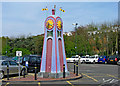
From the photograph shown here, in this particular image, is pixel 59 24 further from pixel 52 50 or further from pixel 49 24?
pixel 52 50

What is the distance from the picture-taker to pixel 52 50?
15625mm

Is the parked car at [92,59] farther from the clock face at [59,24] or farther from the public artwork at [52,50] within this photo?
the clock face at [59,24]

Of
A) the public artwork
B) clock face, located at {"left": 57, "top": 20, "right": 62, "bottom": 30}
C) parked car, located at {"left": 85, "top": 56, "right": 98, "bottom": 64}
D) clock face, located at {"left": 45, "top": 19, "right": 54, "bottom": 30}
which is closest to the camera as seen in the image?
the public artwork

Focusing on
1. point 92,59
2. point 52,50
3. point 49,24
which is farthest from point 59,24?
point 92,59

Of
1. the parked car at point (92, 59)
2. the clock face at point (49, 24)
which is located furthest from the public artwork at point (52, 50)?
the parked car at point (92, 59)

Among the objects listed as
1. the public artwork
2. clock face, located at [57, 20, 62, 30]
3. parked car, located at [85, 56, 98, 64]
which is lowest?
parked car, located at [85, 56, 98, 64]

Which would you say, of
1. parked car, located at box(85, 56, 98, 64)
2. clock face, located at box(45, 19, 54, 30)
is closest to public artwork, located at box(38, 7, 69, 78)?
clock face, located at box(45, 19, 54, 30)

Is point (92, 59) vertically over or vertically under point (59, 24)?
under

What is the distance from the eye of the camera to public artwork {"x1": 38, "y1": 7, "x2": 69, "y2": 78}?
611 inches

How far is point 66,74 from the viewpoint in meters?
16.0

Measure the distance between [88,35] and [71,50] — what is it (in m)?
6.50

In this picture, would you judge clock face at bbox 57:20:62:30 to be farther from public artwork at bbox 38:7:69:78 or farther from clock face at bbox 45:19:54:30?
clock face at bbox 45:19:54:30

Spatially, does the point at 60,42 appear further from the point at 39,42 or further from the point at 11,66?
the point at 39,42

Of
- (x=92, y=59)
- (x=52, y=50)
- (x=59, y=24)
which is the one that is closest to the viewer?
(x=52, y=50)
